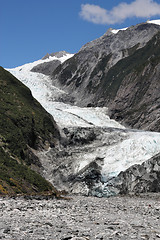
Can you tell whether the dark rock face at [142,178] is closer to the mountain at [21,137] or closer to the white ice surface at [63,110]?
the mountain at [21,137]

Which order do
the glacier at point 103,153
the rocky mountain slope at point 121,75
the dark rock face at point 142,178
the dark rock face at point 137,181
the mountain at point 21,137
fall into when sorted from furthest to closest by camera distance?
the rocky mountain slope at point 121,75 < the glacier at point 103,153 < the dark rock face at point 137,181 < the dark rock face at point 142,178 < the mountain at point 21,137

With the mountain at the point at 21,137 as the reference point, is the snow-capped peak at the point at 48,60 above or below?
Answer: above

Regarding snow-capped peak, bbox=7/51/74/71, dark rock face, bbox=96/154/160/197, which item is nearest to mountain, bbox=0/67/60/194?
A: dark rock face, bbox=96/154/160/197

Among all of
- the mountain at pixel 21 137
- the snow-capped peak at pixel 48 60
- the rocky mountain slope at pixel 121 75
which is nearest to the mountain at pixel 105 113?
the rocky mountain slope at pixel 121 75

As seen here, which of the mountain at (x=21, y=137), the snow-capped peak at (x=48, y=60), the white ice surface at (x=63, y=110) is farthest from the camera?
the snow-capped peak at (x=48, y=60)

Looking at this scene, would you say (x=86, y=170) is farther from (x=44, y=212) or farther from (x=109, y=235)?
Result: (x=109, y=235)

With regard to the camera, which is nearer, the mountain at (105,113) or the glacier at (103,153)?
the mountain at (105,113)

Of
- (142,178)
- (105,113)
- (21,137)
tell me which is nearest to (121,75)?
(105,113)
